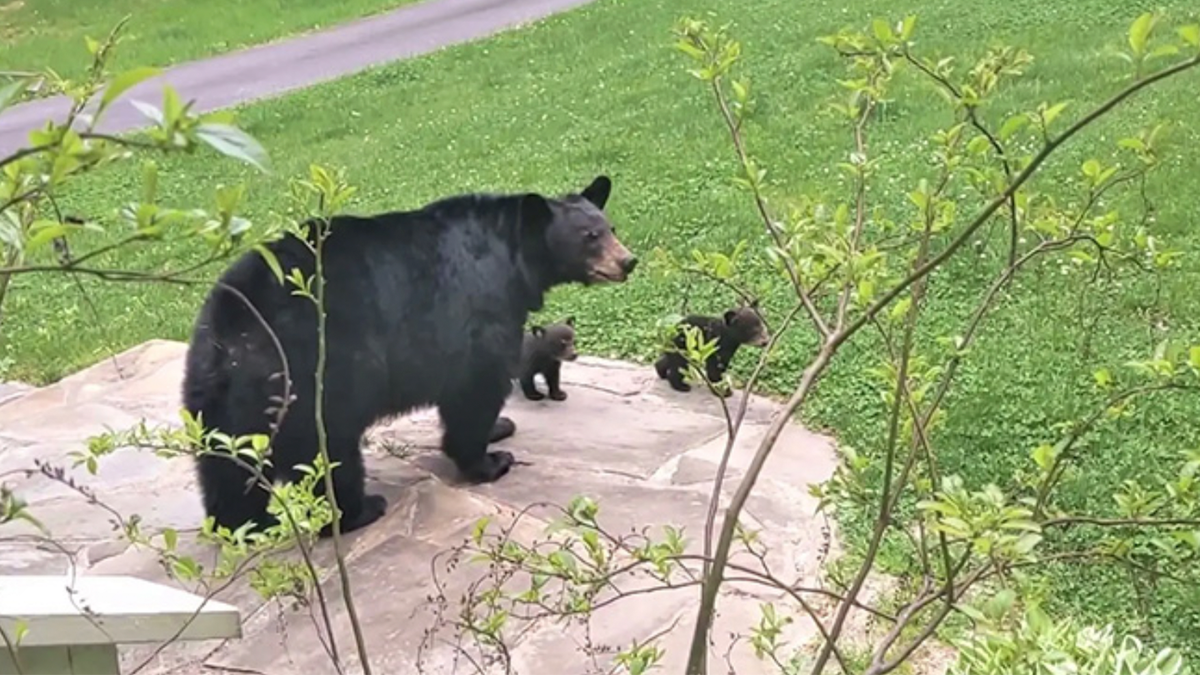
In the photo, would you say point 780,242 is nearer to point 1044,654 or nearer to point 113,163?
point 1044,654

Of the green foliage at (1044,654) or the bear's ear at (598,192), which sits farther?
the bear's ear at (598,192)

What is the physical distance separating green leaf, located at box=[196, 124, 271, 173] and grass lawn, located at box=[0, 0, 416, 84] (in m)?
19.0

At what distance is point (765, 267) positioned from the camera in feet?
24.2

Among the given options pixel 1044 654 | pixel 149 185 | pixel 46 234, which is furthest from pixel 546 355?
pixel 46 234

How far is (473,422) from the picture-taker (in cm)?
528

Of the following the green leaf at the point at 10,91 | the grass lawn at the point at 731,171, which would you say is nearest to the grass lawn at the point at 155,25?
the grass lawn at the point at 731,171

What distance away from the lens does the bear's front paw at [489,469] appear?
5.38 metres

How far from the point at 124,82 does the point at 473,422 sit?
4154 mm

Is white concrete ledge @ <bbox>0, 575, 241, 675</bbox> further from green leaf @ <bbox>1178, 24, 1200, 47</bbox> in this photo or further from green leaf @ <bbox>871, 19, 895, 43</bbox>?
green leaf @ <bbox>1178, 24, 1200, 47</bbox>

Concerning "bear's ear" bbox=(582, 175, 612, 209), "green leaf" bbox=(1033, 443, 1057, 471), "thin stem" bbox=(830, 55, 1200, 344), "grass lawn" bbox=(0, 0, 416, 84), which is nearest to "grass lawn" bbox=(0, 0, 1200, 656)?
"bear's ear" bbox=(582, 175, 612, 209)

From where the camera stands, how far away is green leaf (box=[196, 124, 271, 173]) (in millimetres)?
1178

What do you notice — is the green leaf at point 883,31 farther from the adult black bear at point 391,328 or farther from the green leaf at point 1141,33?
the adult black bear at point 391,328

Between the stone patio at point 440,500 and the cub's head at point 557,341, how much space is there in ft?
0.88

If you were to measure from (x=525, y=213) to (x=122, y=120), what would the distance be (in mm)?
11304
